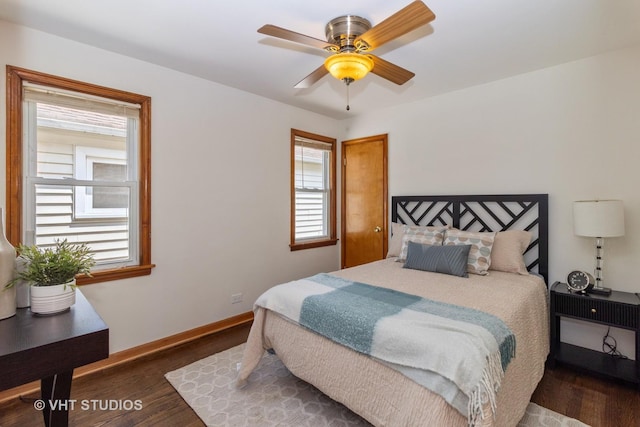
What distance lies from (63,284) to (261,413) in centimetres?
133

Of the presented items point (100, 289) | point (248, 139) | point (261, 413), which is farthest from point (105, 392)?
point (248, 139)

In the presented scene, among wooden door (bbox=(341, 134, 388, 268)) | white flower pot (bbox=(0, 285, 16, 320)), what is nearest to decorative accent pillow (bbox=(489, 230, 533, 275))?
wooden door (bbox=(341, 134, 388, 268))

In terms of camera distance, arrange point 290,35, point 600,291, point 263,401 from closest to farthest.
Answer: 1. point 290,35
2. point 263,401
3. point 600,291

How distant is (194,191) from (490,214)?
117 inches

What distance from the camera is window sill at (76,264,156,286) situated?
A: 7.67ft

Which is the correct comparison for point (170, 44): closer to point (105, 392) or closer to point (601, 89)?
point (105, 392)

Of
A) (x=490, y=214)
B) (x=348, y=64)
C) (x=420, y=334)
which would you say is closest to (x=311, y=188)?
(x=490, y=214)

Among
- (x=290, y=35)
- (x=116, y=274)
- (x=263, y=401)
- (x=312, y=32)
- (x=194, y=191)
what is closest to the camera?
(x=290, y=35)

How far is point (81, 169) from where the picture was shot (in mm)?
2379

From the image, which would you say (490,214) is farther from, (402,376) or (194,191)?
(194,191)

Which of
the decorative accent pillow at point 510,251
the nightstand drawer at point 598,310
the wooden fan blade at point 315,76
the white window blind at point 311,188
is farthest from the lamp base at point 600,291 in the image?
the white window blind at point 311,188

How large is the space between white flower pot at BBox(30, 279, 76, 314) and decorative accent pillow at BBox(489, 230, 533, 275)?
9.89 ft

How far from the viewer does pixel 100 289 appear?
2.41 meters

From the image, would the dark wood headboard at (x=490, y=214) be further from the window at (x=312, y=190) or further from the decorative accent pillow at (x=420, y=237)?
the window at (x=312, y=190)
